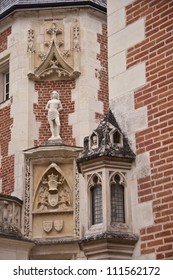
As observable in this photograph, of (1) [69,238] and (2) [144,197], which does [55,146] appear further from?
(2) [144,197]

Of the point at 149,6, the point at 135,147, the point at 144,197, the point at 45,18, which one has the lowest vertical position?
the point at 144,197

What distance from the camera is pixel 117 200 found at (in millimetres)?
5578

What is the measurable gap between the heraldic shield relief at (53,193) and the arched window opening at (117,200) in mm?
6296

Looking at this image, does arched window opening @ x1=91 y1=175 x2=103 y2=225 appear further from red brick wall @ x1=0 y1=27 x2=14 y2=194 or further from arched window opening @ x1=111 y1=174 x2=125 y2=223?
red brick wall @ x1=0 y1=27 x2=14 y2=194

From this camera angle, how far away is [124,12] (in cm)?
627

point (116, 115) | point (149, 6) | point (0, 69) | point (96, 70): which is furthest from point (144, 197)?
point (0, 69)

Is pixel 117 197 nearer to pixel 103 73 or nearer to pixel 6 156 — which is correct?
pixel 6 156

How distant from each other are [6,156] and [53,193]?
144 centimetres

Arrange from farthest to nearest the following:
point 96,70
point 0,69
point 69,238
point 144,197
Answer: point 0,69 < point 96,70 < point 69,238 < point 144,197

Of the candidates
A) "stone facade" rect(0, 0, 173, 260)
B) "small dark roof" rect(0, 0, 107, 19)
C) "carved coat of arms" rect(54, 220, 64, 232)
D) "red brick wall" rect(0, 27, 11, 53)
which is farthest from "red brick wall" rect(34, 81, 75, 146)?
"small dark roof" rect(0, 0, 107, 19)

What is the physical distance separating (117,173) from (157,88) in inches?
34.8

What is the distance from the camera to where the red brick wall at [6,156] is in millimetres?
12484

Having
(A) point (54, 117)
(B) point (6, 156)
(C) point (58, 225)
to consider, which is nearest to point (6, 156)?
(B) point (6, 156)

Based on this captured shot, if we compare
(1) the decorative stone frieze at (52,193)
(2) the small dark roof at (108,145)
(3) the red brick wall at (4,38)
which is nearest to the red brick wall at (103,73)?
(1) the decorative stone frieze at (52,193)
